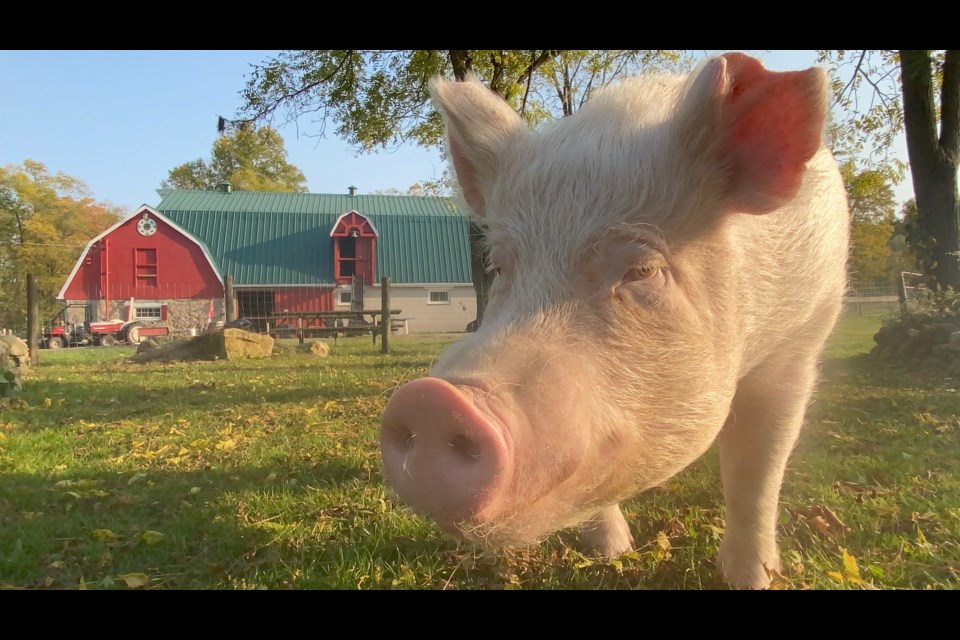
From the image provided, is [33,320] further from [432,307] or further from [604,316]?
[604,316]

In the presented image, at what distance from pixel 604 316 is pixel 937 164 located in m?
10.2

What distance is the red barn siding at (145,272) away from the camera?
1619 cm

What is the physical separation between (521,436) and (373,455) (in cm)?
356

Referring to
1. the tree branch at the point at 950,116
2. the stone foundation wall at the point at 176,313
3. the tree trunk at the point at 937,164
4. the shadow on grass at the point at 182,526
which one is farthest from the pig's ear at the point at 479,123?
the stone foundation wall at the point at 176,313

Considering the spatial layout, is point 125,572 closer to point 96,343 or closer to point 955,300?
point 955,300

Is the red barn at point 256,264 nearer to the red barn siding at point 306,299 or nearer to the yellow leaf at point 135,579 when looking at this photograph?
the red barn siding at point 306,299

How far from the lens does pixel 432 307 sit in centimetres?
1873

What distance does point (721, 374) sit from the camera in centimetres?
207

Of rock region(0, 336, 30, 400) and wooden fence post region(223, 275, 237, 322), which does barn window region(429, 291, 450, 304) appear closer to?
wooden fence post region(223, 275, 237, 322)

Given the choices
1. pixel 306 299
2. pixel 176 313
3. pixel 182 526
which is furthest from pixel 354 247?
pixel 182 526

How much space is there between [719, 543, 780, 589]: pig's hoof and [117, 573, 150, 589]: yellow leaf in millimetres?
2636

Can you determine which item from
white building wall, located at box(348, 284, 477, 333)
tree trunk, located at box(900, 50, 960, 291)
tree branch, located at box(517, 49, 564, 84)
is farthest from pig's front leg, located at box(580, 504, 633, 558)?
white building wall, located at box(348, 284, 477, 333)

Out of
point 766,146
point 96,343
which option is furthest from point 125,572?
point 96,343

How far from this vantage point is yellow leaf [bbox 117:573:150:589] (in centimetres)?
262
